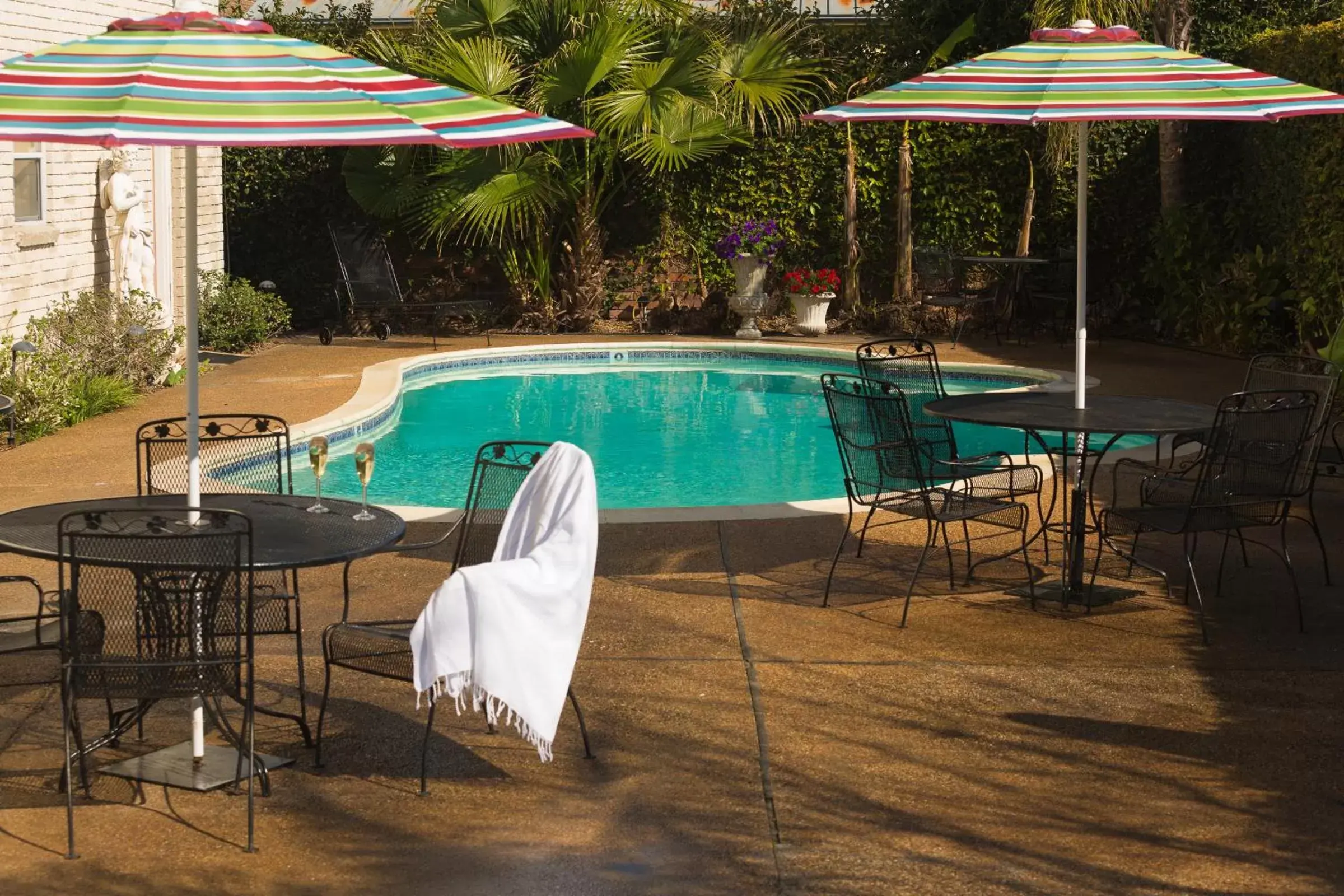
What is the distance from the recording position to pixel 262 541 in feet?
14.8

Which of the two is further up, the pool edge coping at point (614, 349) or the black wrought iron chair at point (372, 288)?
the black wrought iron chair at point (372, 288)

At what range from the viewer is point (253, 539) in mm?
4375

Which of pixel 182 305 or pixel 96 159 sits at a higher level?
pixel 96 159

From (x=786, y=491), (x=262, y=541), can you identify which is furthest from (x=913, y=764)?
(x=786, y=491)

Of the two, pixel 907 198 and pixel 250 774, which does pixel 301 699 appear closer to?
pixel 250 774

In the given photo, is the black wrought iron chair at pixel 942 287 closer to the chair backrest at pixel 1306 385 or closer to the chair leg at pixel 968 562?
the chair backrest at pixel 1306 385

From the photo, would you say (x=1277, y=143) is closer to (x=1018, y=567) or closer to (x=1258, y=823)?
(x=1018, y=567)

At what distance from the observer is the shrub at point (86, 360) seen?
34.2 feet

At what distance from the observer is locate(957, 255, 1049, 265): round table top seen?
50.2ft

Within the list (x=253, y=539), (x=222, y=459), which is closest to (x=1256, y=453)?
(x=253, y=539)

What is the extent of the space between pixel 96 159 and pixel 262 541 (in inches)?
361

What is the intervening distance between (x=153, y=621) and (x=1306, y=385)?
190 inches

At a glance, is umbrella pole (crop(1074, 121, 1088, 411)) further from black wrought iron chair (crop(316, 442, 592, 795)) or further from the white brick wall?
the white brick wall

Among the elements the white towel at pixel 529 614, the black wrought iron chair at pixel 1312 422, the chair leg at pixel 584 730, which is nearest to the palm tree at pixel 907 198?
the black wrought iron chair at pixel 1312 422
